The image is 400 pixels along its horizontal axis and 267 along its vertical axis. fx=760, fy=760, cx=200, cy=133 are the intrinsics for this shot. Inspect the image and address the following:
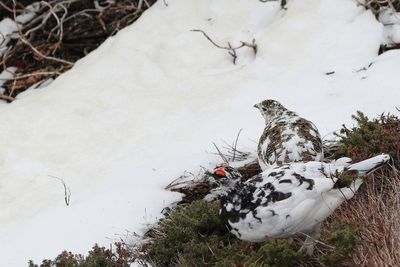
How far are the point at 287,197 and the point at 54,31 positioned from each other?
5028 millimetres

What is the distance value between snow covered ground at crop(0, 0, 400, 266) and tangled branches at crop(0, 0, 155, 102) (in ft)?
1.31

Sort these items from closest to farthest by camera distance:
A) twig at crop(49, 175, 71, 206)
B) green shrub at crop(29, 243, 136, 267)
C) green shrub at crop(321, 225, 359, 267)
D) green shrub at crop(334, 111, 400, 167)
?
1. green shrub at crop(321, 225, 359, 267)
2. green shrub at crop(29, 243, 136, 267)
3. green shrub at crop(334, 111, 400, 167)
4. twig at crop(49, 175, 71, 206)

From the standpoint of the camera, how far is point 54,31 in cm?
822

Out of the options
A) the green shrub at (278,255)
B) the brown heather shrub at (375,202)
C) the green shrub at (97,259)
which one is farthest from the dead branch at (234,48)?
the green shrub at (278,255)

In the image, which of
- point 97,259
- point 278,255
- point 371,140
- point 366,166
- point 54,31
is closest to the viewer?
point 278,255

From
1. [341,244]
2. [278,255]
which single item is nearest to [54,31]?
[278,255]

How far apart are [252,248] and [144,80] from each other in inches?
122

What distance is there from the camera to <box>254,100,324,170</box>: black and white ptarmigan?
4457mm

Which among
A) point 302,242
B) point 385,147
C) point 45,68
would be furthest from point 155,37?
point 302,242

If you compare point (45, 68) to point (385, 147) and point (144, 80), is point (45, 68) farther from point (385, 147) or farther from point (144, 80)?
point (385, 147)

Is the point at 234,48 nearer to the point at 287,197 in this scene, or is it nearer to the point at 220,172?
the point at 220,172

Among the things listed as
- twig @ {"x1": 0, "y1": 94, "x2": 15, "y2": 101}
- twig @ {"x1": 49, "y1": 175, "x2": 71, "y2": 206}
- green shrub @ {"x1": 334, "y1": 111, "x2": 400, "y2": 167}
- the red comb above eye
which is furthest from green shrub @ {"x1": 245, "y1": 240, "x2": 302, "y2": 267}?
twig @ {"x1": 0, "y1": 94, "x2": 15, "y2": 101}

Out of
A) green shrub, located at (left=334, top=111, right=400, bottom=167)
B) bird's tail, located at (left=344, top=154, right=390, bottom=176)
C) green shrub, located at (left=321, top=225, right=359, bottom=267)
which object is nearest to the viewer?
green shrub, located at (left=321, top=225, right=359, bottom=267)

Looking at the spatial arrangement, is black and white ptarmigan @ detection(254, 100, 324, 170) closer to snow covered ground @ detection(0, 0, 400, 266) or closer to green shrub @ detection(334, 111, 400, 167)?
green shrub @ detection(334, 111, 400, 167)
